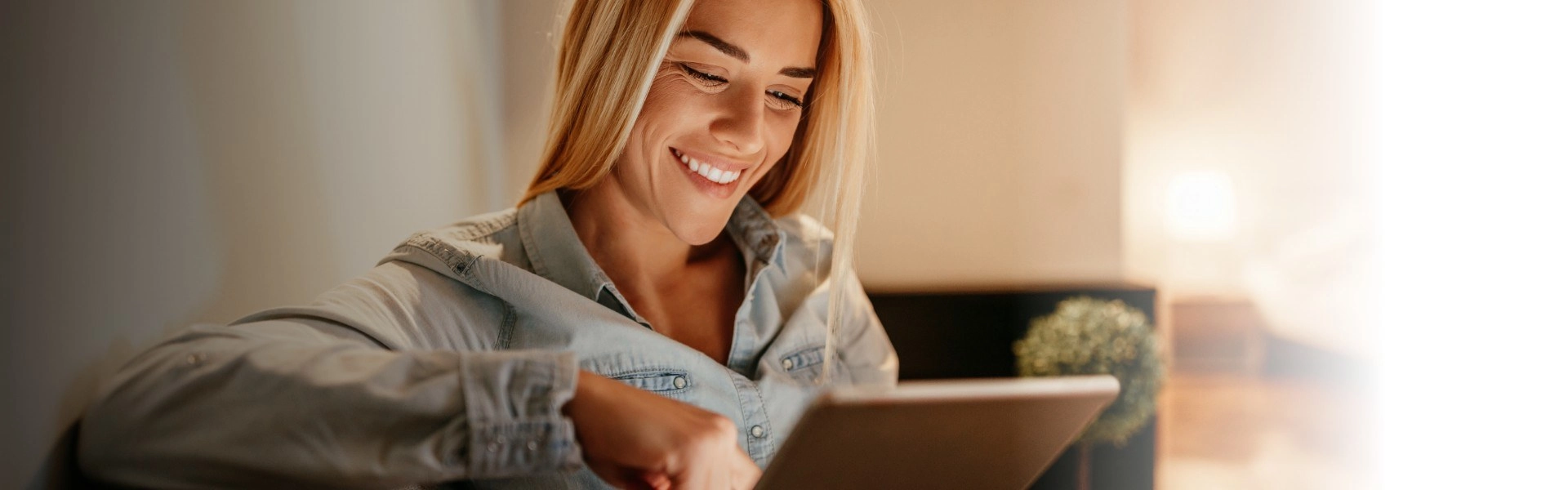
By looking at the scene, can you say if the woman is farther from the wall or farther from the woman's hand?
the wall

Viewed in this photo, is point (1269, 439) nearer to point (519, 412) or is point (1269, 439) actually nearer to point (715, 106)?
point (715, 106)

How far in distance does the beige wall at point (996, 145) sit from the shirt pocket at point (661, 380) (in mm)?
551

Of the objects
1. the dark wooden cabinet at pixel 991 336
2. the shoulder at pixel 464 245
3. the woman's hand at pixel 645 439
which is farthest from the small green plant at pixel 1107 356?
the woman's hand at pixel 645 439

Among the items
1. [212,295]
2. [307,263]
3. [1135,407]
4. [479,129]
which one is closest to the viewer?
[212,295]

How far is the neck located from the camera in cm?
81

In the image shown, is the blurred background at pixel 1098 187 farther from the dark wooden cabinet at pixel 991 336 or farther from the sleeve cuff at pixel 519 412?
the sleeve cuff at pixel 519 412

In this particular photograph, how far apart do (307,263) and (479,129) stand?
26 centimetres

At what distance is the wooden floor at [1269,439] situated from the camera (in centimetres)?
173

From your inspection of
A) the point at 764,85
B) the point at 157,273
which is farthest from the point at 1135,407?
the point at 157,273

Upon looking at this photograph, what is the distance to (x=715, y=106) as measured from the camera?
748 millimetres

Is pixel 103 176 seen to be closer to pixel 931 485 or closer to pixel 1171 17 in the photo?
pixel 931 485

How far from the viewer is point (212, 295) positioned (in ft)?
1.86

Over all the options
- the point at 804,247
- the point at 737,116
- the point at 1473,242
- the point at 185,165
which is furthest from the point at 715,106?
the point at 1473,242

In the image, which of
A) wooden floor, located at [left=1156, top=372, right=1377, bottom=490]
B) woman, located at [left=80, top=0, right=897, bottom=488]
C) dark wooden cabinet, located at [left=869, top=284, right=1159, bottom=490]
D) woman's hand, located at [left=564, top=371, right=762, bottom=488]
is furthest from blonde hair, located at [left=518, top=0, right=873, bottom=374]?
wooden floor, located at [left=1156, top=372, right=1377, bottom=490]
